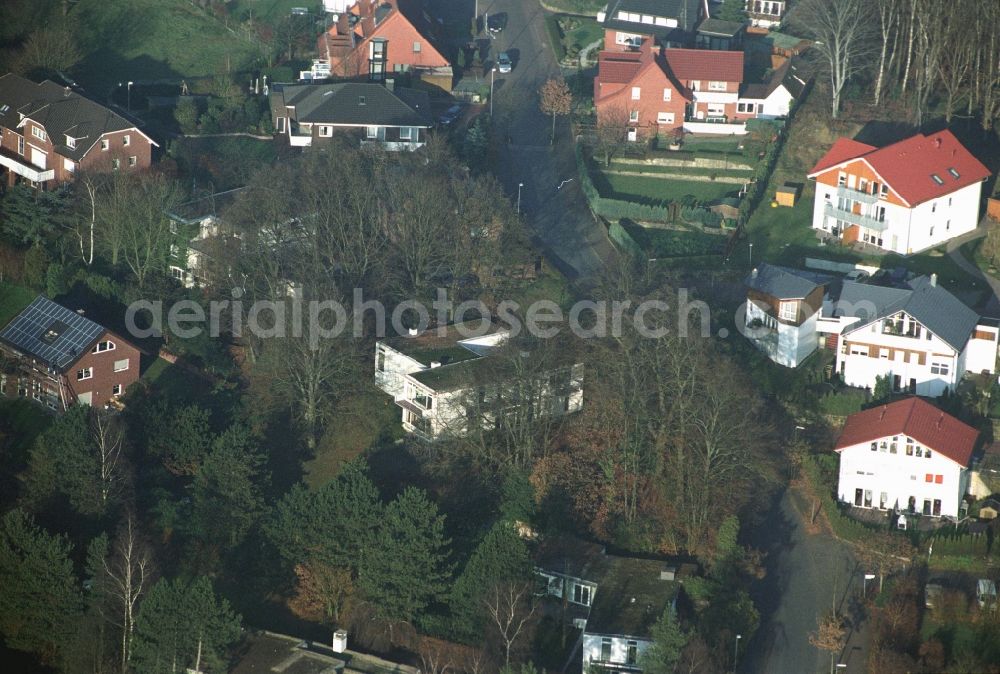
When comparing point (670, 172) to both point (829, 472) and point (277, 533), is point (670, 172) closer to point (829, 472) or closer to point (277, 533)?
point (829, 472)

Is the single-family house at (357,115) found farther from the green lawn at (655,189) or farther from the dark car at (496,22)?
the dark car at (496,22)

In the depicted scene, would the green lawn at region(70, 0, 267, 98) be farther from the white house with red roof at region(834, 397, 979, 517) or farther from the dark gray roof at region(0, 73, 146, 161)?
the white house with red roof at region(834, 397, 979, 517)

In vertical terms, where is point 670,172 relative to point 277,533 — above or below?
above

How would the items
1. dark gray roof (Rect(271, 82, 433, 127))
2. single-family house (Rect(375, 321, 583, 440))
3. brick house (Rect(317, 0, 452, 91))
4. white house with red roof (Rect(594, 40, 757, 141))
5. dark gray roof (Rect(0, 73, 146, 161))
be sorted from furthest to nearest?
brick house (Rect(317, 0, 452, 91)), white house with red roof (Rect(594, 40, 757, 141)), dark gray roof (Rect(271, 82, 433, 127)), dark gray roof (Rect(0, 73, 146, 161)), single-family house (Rect(375, 321, 583, 440))

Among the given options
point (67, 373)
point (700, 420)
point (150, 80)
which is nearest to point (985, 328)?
point (700, 420)

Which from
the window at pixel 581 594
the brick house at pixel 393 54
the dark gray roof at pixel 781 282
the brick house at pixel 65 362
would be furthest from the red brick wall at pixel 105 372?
the brick house at pixel 393 54

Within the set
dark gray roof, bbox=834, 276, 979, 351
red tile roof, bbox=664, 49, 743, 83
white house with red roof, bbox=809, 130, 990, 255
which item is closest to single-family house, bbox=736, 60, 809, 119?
red tile roof, bbox=664, 49, 743, 83
